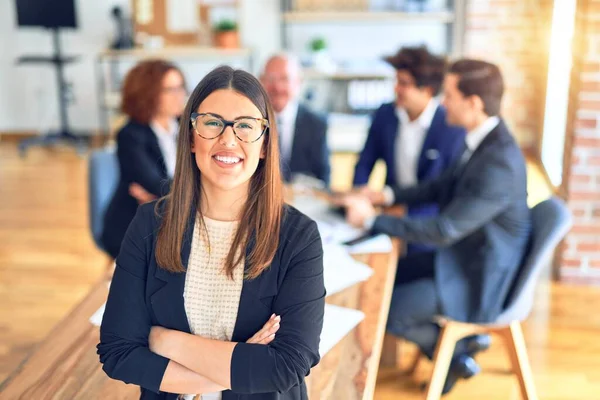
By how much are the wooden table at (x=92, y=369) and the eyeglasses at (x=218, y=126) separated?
620 mm

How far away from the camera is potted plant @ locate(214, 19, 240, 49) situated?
6711 millimetres

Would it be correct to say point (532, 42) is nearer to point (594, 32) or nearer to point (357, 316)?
point (594, 32)

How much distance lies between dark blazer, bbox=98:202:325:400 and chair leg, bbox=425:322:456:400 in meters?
1.04

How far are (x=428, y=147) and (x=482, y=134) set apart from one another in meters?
0.63

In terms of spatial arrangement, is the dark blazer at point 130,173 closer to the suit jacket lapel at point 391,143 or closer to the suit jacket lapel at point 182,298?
the suit jacket lapel at point 391,143

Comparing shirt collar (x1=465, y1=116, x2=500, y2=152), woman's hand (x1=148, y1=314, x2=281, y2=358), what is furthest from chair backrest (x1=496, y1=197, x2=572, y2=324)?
woman's hand (x1=148, y1=314, x2=281, y2=358)

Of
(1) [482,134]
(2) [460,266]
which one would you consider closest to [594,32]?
(1) [482,134]

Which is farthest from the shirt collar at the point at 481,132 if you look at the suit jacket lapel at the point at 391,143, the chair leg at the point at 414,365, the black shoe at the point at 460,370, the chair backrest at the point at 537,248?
the chair leg at the point at 414,365

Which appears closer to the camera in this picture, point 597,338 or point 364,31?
point 597,338

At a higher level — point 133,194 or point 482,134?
point 482,134

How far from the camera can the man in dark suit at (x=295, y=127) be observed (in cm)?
364

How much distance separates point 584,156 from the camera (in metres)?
3.98

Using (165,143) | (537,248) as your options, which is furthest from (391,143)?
(537,248)

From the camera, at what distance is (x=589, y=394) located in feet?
10.2
